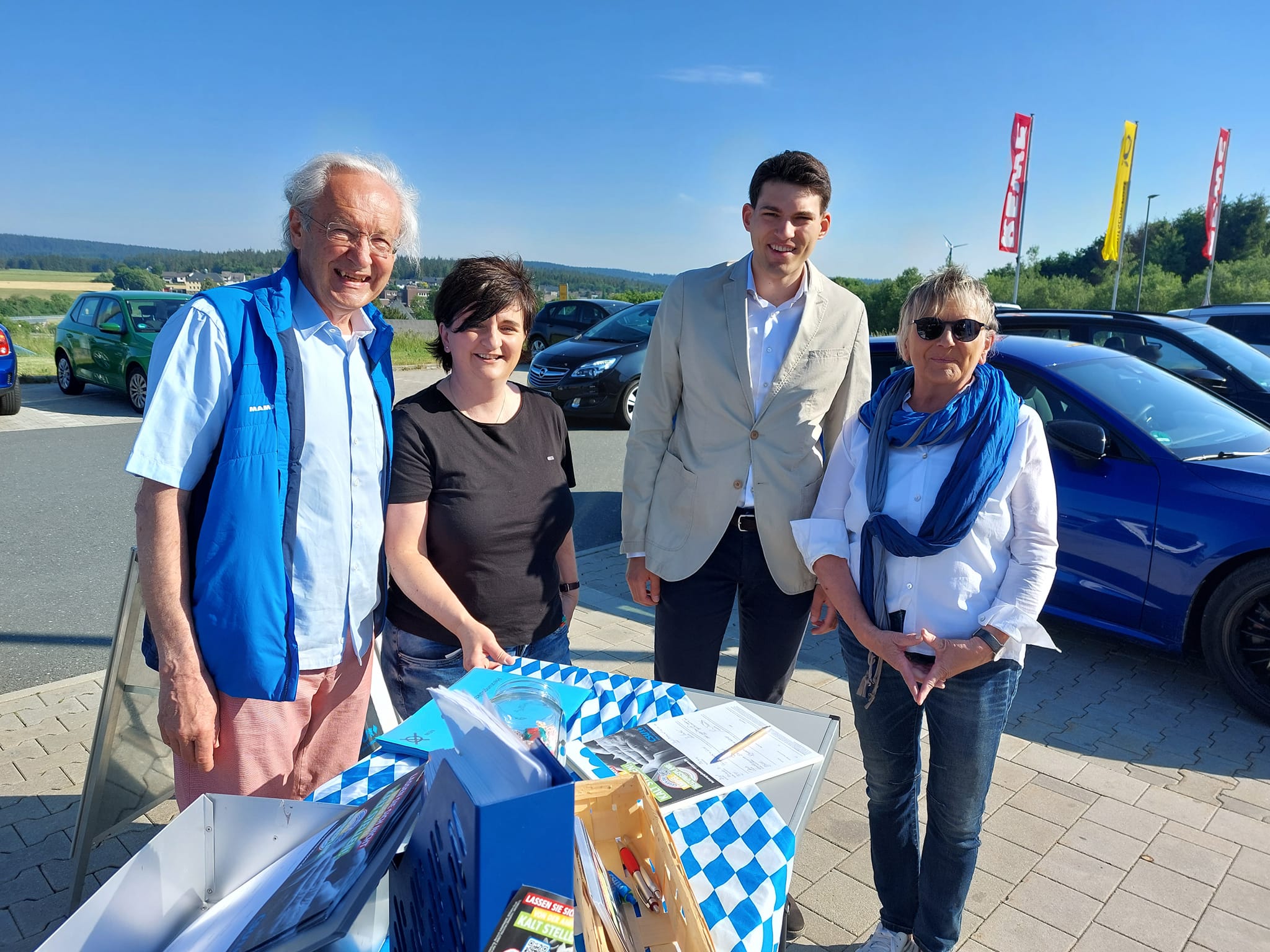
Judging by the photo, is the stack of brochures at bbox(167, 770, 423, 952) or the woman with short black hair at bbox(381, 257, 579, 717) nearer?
the stack of brochures at bbox(167, 770, 423, 952)

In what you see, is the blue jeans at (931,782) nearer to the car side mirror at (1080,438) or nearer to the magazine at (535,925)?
the magazine at (535,925)

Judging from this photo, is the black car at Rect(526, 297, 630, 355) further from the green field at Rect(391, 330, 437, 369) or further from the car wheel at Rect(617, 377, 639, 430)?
the car wheel at Rect(617, 377, 639, 430)

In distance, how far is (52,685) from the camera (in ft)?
12.8

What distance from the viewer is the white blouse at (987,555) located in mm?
1965

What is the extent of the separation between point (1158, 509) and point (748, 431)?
2.71 m

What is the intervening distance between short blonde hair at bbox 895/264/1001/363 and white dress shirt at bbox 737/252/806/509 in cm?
42

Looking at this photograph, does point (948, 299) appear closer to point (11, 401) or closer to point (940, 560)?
point (940, 560)

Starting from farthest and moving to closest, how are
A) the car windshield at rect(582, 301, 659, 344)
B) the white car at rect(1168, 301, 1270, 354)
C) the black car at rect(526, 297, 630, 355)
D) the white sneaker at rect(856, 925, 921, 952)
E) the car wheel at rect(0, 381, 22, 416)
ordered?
the black car at rect(526, 297, 630, 355)
the car windshield at rect(582, 301, 659, 344)
the car wheel at rect(0, 381, 22, 416)
the white car at rect(1168, 301, 1270, 354)
the white sneaker at rect(856, 925, 921, 952)

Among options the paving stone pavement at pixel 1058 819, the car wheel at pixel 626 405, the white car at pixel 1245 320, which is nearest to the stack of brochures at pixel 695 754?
the paving stone pavement at pixel 1058 819

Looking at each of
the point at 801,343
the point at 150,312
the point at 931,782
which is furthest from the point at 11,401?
the point at 931,782

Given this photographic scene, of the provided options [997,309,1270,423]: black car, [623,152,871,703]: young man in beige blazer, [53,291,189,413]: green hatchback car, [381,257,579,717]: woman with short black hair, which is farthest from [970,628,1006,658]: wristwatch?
[53,291,189,413]: green hatchback car

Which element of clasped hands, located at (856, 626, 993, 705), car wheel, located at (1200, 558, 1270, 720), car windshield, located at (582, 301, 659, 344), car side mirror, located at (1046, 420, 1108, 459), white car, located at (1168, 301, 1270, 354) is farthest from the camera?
car windshield, located at (582, 301, 659, 344)

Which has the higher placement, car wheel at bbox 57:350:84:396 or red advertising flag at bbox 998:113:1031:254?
red advertising flag at bbox 998:113:1031:254

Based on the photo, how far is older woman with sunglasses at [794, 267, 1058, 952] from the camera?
1.96 metres
